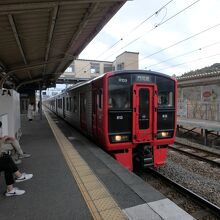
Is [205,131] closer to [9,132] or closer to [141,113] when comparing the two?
[141,113]

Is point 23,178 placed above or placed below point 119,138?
below

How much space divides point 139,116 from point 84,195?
326cm

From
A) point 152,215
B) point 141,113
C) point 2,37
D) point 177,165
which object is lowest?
point 177,165

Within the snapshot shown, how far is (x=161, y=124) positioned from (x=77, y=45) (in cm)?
412

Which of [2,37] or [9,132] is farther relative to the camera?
[9,132]

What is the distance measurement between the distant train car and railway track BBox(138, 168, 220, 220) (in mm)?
557

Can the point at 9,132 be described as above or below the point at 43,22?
below

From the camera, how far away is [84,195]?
3.89m

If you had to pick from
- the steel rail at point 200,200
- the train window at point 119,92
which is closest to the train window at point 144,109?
the train window at point 119,92

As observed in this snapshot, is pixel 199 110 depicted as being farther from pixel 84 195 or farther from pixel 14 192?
pixel 14 192

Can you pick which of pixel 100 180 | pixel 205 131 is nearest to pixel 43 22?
pixel 100 180

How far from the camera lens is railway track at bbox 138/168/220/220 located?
4621 millimetres

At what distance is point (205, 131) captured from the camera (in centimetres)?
1287

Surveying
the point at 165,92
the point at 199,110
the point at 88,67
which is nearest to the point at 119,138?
the point at 165,92
